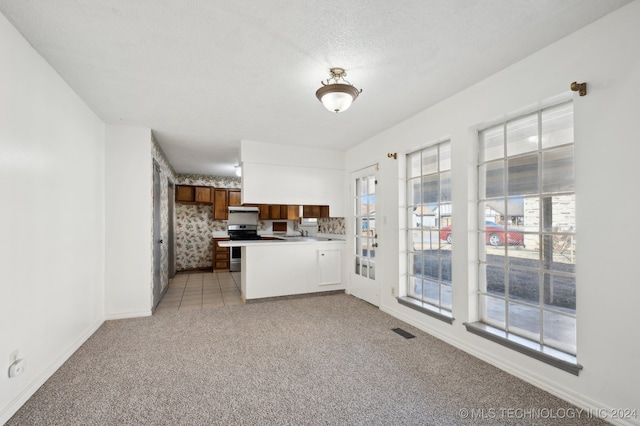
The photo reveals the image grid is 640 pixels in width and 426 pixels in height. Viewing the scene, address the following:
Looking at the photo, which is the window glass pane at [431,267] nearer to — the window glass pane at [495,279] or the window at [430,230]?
the window at [430,230]

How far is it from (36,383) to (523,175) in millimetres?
4112

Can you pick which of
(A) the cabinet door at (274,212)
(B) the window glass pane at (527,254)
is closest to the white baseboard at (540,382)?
(B) the window glass pane at (527,254)

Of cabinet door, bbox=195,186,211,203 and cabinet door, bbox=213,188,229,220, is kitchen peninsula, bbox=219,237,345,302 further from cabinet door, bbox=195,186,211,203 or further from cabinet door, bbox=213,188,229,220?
cabinet door, bbox=195,186,211,203

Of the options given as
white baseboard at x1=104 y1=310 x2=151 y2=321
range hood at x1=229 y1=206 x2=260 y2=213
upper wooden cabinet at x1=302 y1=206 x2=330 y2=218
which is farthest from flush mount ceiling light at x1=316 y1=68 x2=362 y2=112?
range hood at x1=229 y1=206 x2=260 y2=213

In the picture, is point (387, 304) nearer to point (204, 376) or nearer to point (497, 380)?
point (497, 380)

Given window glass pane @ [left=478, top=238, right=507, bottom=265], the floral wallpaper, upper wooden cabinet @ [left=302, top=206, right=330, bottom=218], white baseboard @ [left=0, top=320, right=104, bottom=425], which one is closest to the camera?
white baseboard @ [left=0, top=320, right=104, bottom=425]

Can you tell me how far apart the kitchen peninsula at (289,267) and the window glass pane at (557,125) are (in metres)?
3.33

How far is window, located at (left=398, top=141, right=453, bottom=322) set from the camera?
3213mm

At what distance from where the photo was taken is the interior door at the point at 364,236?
4.37m

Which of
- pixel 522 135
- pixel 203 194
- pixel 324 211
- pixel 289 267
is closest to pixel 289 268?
pixel 289 267

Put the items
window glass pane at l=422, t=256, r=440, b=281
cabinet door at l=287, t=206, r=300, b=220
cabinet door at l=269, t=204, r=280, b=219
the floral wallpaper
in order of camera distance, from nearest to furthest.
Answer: window glass pane at l=422, t=256, r=440, b=281
cabinet door at l=287, t=206, r=300, b=220
cabinet door at l=269, t=204, r=280, b=219
the floral wallpaper

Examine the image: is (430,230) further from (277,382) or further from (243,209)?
(243,209)

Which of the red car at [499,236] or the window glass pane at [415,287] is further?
the window glass pane at [415,287]

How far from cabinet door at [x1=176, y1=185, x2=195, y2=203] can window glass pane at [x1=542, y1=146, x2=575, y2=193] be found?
6969 mm
